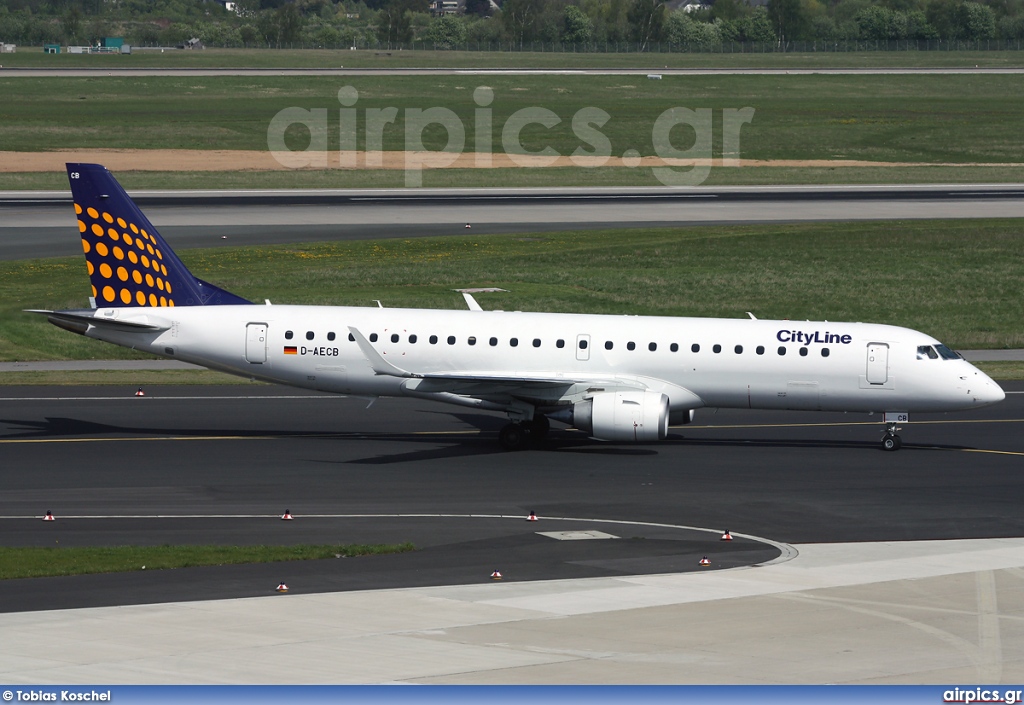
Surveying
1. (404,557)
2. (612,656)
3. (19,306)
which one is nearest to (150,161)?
(19,306)

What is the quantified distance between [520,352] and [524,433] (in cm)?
→ 228

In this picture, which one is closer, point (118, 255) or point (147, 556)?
point (147, 556)

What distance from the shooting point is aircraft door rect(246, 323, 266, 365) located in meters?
37.9

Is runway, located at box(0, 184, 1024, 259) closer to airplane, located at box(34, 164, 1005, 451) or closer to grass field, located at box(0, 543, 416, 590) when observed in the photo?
airplane, located at box(34, 164, 1005, 451)

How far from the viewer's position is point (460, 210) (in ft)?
266

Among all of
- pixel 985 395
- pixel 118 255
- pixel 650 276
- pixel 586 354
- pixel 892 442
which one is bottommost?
pixel 892 442

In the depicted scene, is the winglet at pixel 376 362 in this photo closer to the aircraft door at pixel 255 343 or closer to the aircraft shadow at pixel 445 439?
the aircraft shadow at pixel 445 439

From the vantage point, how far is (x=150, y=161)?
339 feet

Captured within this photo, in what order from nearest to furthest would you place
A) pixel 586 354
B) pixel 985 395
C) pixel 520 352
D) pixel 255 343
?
pixel 985 395, pixel 586 354, pixel 520 352, pixel 255 343

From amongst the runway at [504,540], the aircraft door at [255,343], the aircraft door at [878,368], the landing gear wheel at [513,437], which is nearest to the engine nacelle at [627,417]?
the runway at [504,540]

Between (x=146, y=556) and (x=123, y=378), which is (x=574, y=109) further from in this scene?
(x=146, y=556)

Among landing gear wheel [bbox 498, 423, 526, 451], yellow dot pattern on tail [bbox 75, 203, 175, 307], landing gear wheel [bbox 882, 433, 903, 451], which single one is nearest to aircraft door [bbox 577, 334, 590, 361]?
landing gear wheel [bbox 498, 423, 526, 451]

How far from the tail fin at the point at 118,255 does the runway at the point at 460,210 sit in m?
27.8

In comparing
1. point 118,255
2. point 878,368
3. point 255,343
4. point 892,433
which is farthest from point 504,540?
point 118,255
